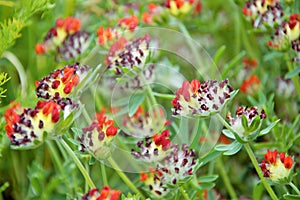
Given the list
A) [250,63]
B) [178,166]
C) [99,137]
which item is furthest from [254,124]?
[250,63]

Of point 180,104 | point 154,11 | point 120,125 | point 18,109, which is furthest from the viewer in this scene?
point 154,11

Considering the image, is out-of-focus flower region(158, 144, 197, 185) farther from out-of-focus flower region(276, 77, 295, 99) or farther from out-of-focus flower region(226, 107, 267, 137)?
out-of-focus flower region(276, 77, 295, 99)

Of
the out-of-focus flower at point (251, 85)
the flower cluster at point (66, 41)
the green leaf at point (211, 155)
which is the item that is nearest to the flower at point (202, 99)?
the green leaf at point (211, 155)

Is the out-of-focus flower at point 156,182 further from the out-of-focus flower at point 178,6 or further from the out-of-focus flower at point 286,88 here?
the out-of-focus flower at point 286,88

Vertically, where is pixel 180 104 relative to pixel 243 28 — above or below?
below

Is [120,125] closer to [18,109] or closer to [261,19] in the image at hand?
A: [18,109]

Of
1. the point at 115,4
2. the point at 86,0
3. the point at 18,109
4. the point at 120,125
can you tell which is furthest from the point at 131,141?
the point at 86,0
